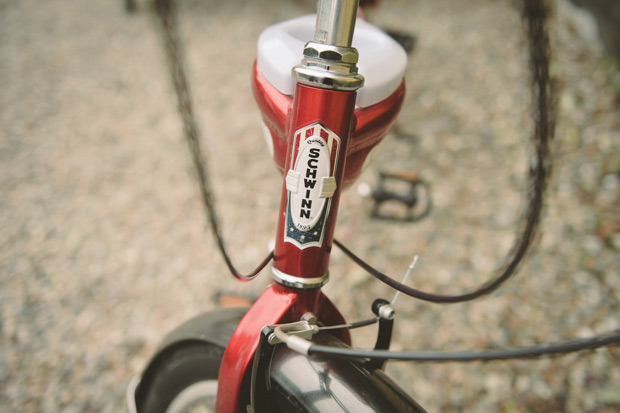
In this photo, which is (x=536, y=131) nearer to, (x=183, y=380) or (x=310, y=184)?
(x=310, y=184)

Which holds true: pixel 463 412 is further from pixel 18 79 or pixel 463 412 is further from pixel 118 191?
pixel 18 79

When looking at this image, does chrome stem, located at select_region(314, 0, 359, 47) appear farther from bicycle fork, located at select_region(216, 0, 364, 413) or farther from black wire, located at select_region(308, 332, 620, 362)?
black wire, located at select_region(308, 332, 620, 362)

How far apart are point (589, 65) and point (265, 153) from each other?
6.12ft

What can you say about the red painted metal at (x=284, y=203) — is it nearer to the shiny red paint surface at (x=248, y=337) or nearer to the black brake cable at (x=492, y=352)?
the shiny red paint surface at (x=248, y=337)

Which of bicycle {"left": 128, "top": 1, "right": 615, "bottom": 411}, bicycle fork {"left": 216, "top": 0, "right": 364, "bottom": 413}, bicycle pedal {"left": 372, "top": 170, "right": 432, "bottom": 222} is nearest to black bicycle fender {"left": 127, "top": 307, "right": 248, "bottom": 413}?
bicycle {"left": 128, "top": 1, "right": 615, "bottom": 411}

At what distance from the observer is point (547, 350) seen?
0.37 meters

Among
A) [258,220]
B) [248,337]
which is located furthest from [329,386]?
[258,220]

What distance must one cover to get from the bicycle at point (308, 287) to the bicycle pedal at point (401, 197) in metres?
0.88

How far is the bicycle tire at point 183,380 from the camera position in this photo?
2.26 feet

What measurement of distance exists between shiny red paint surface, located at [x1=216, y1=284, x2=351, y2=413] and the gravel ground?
776 mm

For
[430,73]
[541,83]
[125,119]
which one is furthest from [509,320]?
[125,119]

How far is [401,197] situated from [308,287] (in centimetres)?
107

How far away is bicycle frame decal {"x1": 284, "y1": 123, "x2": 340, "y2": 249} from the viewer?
1.60ft

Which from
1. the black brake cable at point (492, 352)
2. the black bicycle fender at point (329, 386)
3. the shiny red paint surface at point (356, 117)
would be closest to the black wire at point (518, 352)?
the black brake cable at point (492, 352)
